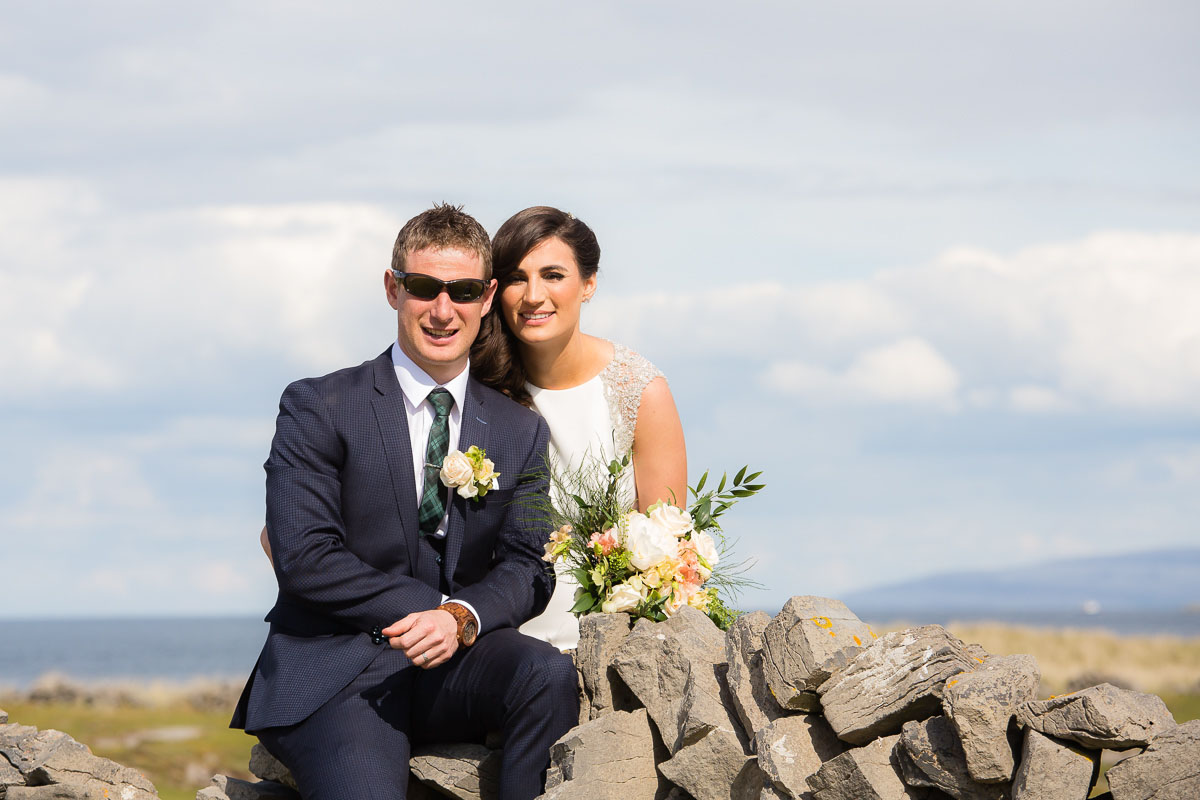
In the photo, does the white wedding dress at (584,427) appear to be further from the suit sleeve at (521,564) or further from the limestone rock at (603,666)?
the limestone rock at (603,666)

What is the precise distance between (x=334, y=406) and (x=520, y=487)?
859 millimetres

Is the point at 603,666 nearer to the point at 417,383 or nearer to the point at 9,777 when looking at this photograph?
the point at 417,383

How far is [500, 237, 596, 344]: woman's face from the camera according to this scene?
5.55 meters

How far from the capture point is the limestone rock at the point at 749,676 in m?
3.99

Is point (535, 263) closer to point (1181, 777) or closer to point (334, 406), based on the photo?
point (334, 406)

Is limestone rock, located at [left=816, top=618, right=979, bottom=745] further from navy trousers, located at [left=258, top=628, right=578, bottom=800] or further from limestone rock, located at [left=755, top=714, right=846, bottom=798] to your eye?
navy trousers, located at [left=258, top=628, right=578, bottom=800]

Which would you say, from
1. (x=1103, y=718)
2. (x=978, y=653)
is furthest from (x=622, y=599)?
(x=1103, y=718)

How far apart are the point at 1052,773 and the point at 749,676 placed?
115 cm

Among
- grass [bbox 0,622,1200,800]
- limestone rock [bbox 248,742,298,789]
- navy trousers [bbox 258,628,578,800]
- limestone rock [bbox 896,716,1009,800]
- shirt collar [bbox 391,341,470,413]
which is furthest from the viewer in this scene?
grass [bbox 0,622,1200,800]

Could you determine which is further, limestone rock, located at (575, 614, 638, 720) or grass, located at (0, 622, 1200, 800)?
grass, located at (0, 622, 1200, 800)

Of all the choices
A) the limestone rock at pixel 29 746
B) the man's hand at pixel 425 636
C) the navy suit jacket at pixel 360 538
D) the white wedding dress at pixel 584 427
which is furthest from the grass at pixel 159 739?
the man's hand at pixel 425 636

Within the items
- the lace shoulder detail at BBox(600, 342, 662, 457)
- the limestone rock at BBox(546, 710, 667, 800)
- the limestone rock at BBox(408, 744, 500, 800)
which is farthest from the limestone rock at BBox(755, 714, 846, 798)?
the lace shoulder detail at BBox(600, 342, 662, 457)

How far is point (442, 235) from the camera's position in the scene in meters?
4.81

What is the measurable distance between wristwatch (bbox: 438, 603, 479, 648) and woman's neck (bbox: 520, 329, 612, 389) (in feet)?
5.70
